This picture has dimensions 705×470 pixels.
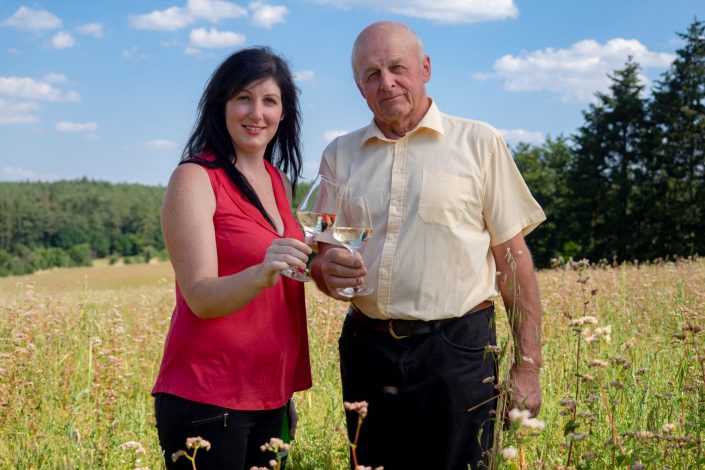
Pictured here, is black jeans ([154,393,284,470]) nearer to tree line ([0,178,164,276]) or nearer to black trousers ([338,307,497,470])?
black trousers ([338,307,497,470])

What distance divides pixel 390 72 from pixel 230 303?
4.62 feet

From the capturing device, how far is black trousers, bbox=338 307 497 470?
10.6 ft

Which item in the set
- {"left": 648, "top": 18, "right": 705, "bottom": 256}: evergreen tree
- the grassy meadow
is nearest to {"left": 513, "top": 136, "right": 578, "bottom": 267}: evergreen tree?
{"left": 648, "top": 18, "right": 705, "bottom": 256}: evergreen tree

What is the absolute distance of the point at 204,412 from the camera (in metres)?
2.89

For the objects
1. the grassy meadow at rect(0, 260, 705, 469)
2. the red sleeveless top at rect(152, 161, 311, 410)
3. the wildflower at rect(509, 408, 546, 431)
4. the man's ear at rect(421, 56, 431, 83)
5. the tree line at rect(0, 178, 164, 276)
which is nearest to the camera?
the wildflower at rect(509, 408, 546, 431)

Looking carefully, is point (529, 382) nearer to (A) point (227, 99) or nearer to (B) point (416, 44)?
(B) point (416, 44)

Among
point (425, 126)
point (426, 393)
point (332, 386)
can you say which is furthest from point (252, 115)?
point (332, 386)

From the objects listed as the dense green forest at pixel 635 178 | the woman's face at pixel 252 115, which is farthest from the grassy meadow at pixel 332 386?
the dense green forest at pixel 635 178

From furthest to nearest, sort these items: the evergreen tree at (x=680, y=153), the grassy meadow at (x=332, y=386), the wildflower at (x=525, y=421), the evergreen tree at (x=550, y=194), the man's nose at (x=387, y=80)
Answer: the evergreen tree at (x=550, y=194) < the evergreen tree at (x=680, y=153) < the man's nose at (x=387, y=80) < the grassy meadow at (x=332, y=386) < the wildflower at (x=525, y=421)

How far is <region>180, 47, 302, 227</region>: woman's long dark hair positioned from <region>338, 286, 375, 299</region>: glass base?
481 millimetres

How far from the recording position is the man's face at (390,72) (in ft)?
11.1

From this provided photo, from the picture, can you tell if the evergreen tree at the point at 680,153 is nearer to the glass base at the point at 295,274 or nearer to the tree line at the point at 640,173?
the tree line at the point at 640,173

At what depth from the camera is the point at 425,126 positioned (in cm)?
342

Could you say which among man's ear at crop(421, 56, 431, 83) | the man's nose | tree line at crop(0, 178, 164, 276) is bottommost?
tree line at crop(0, 178, 164, 276)
